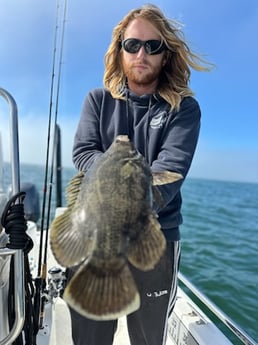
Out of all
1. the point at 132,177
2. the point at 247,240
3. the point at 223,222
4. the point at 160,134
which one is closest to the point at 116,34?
the point at 160,134

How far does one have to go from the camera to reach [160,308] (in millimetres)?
2010

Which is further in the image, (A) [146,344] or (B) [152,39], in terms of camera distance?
(A) [146,344]

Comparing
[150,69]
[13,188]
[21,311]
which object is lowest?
[21,311]

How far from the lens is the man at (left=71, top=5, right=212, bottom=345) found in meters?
1.88

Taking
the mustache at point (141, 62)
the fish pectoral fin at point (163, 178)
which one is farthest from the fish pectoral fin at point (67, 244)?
the mustache at point (141, 62)

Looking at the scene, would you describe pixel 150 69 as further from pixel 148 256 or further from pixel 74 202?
pixel 148 256

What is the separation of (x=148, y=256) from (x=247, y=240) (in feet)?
35.6

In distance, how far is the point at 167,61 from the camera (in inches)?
81.7

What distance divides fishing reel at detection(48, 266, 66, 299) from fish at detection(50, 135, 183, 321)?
166 cm

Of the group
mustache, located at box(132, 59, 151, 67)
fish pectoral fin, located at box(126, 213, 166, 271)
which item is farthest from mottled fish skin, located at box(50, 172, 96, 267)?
mustache, located at box(132, 59, 151, 67)

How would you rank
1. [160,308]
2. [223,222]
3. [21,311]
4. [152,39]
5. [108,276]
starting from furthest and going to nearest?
[223,222] < [160,308] < [152,39] < [21,311] < [108,276]

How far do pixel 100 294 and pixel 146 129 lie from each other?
42.3 inches

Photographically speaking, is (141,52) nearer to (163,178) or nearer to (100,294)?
(163,178)

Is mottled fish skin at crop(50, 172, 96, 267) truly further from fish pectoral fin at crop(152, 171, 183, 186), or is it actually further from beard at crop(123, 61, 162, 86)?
beard at crop(123, 61, 162, 86)
